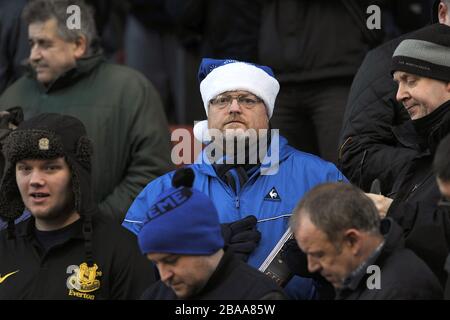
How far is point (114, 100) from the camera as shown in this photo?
25.1 feet

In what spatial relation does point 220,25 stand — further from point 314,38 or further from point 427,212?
point 427,212

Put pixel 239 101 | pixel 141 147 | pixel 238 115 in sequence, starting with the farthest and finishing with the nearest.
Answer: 1. pixel 141 147
2. pixel 239 101
3. pixel 238 115

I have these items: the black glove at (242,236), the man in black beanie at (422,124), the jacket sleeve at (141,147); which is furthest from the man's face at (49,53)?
the man in black beanie at (422,124)

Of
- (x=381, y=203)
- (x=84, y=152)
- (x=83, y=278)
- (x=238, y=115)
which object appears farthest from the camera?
(x=238, y=115)

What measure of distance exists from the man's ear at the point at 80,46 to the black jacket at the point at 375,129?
6.25 ft

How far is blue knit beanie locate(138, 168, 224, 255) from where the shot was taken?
16.7 feet

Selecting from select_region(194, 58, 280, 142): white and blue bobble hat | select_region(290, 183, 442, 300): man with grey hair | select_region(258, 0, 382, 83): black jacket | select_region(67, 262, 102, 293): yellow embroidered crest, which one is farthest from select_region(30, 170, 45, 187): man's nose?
select_region(258, 0, 382, 83): black jacket

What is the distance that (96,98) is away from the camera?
7.62 metres

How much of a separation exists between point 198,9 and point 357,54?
1.30 meters

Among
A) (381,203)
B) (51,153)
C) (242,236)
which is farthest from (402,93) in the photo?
(51,153)

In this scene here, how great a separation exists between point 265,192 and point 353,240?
112cm

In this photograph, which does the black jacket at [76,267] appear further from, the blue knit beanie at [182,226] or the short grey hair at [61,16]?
the short grey hair at [61,16]

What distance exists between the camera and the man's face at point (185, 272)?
509 centimetres
